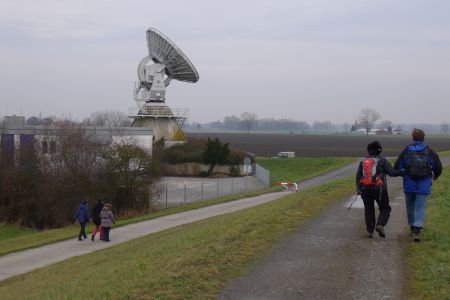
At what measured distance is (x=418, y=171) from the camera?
8.85 metres

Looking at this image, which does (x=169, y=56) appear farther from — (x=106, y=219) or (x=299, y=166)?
(x=106, y=219)

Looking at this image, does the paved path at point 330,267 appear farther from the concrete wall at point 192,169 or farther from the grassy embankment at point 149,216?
the concrete wall at point 192,169

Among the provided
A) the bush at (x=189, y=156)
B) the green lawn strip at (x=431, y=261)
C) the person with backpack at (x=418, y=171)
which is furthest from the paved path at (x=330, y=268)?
the bush at (x=189, y=156)

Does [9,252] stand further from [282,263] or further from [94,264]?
[282,263]

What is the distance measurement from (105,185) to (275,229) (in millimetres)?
18446

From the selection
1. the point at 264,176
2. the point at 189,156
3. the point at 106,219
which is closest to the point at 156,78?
the point at 189,156

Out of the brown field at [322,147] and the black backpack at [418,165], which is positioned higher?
the black backpack at [418,165]

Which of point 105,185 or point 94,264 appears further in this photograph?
point 105,185

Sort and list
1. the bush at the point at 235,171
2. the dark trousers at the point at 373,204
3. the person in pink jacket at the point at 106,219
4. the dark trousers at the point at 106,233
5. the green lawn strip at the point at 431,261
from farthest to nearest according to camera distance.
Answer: the bush at the point at 235,171 < the dark trousers at the point at 106,233 < the person in pink jacket at the point at 106,219 < the dark trousers at the point at 373,204 < the green lawn strip at the point at 431,261

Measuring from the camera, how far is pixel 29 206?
1102 inches

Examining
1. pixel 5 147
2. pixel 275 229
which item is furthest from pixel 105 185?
pixel 275 229

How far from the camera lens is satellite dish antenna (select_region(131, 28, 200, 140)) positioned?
2217 inches

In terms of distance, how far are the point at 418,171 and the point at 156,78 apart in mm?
49434

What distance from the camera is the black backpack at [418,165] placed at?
884cm
